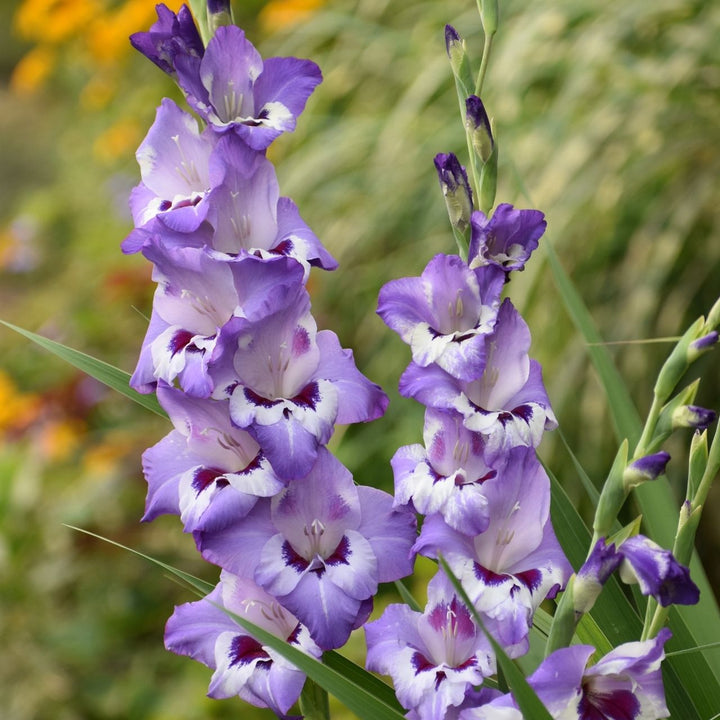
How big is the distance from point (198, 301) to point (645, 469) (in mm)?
230

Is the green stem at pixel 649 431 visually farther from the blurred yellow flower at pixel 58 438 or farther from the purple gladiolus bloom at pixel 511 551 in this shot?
the blurred yellow flower at pixel 58 438

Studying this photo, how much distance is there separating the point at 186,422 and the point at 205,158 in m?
0.14

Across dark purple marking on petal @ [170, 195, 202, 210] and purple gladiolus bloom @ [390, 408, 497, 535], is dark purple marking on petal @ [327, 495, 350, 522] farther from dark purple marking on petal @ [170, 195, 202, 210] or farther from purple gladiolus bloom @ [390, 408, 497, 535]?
dark purple marking on petal @ [170, 195, 202, 210]

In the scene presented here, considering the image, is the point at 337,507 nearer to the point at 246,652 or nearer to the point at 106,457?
the point at 246,652

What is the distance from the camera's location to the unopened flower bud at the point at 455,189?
1.52ft

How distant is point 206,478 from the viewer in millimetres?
484

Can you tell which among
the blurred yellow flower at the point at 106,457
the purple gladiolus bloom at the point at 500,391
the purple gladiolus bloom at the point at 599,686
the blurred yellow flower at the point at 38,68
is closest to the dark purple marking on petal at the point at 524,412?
the purple gladiolus bloom at the point at 500,391

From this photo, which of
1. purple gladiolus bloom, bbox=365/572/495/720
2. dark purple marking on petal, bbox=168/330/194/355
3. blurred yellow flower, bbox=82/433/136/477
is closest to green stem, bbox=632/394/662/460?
purple gladiolus bloom, bbox=365/572/495/720

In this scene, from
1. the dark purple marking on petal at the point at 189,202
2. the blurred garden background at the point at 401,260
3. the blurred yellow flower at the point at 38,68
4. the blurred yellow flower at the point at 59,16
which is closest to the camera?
the dark purple marking on petal at the point at 189,202

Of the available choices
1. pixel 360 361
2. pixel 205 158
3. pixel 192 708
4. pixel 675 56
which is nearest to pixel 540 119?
pixel 675 56

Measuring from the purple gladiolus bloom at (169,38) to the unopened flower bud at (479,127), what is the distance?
0.15 metres

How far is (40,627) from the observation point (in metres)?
1.98

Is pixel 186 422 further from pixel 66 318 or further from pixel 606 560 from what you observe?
pixel 66 318

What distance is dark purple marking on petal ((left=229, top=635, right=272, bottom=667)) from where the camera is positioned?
18.8 inches
